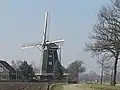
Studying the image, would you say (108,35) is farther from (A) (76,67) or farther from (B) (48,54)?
(A) (76,67)

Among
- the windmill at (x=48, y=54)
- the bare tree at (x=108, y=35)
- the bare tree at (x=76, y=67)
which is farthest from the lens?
the bare tree at (x=76, y=67)

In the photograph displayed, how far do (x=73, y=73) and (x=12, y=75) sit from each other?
116 feet

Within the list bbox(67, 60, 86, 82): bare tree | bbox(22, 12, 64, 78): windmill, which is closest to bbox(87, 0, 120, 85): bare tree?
bbox(22, 12, 64, 78): windmill

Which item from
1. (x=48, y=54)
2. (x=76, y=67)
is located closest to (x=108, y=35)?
(x=48, y=54)

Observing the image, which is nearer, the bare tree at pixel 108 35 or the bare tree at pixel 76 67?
the bare tree at pixel 108 35

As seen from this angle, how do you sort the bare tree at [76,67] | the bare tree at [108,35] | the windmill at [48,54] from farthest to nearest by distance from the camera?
the bare tree at [76,67] → the windmill at [48,54] → the bare tree at [108,35]

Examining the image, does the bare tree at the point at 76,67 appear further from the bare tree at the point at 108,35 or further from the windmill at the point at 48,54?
the bare tree at the point at 108,35

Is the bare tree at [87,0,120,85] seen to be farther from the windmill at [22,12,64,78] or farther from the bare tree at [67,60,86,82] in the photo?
the bare tree at [67,60,86,82]

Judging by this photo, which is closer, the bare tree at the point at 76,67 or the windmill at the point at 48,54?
the windmill at the point at 48,54

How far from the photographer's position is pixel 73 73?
461ft

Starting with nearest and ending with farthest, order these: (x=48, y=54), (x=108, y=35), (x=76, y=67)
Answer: (x=108, y=35), (x=48, y=54), (x=76, y=67)

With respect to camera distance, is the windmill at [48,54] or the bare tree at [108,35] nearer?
the bare tree at [108,35]

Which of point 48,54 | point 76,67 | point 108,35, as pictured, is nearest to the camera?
point 108,35

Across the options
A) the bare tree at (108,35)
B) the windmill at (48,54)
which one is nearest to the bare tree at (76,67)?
the windmill at (48,54)
